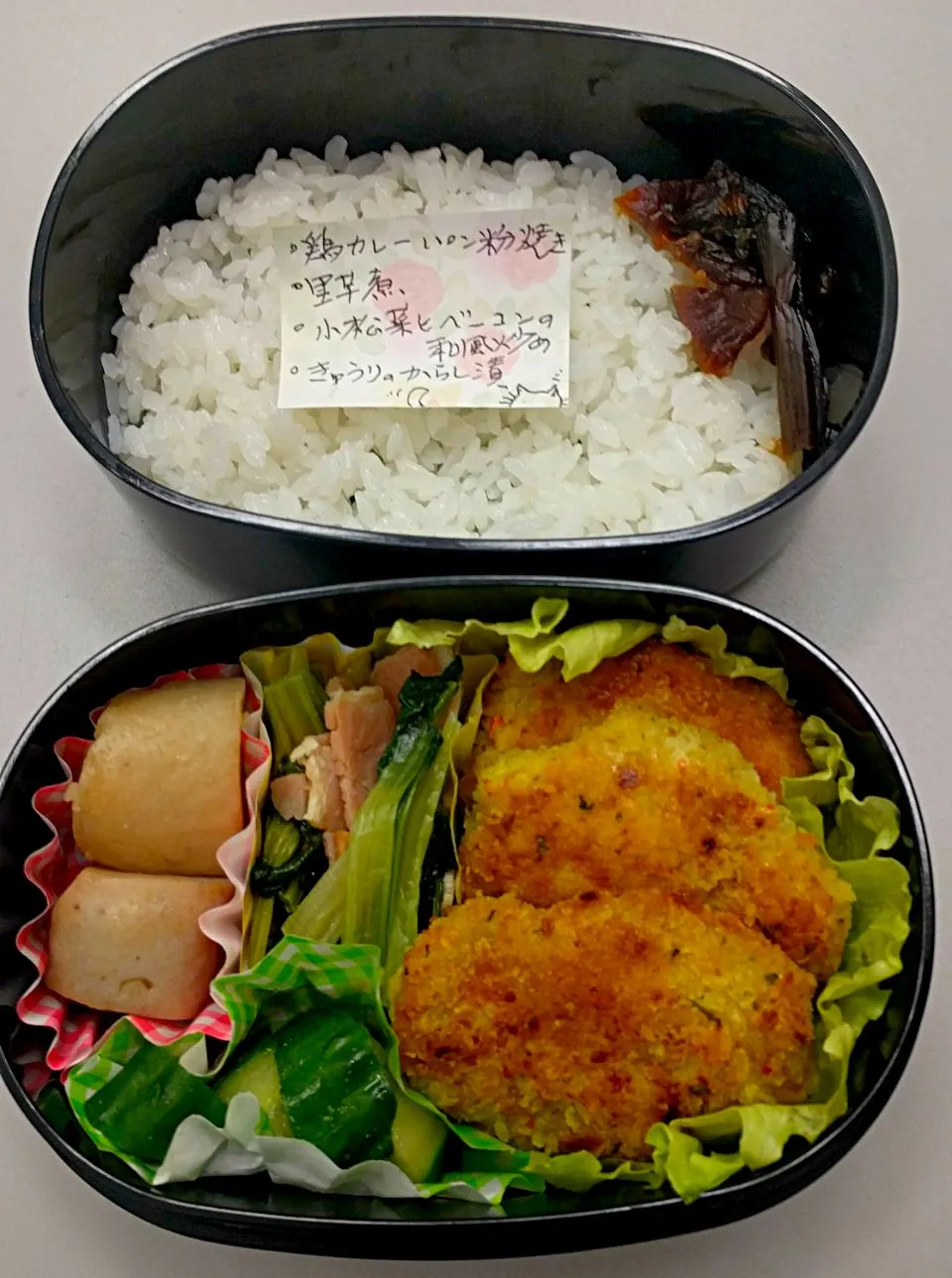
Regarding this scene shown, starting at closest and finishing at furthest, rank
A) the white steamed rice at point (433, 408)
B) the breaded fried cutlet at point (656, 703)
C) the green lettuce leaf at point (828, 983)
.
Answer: the green lettuce leaf at point (828, 983)
the breaded fried cutlet at point (656, 703)
the white steamed rice at point (433, 408)

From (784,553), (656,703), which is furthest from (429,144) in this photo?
(656,703)

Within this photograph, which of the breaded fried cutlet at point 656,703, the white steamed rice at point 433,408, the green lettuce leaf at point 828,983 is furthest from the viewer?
the white steamed rice at point 433,408

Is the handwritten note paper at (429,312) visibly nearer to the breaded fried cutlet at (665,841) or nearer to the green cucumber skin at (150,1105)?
the breaded fried cutlet at (665,841)

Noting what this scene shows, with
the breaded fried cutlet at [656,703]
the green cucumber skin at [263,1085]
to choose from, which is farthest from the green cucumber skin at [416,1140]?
the breaded fried cutlet at [656,703]

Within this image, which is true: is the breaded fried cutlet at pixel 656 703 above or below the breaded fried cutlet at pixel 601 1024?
above

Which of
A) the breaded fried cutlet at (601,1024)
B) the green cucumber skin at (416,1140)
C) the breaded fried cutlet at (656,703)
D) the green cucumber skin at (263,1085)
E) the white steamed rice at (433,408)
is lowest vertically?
the green cucumber skin at (416,1140)

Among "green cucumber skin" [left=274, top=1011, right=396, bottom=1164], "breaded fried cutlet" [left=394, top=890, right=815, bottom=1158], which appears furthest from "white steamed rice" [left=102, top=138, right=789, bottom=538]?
"green cucumber skin" [left=274, top=1011, right=396, bottom=1164]

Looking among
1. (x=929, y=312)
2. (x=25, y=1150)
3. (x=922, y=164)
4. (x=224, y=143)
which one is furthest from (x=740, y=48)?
(x=25, y=1150)
